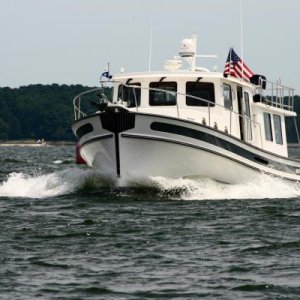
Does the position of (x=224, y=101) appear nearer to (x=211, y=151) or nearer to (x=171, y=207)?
(x=211, y=151)

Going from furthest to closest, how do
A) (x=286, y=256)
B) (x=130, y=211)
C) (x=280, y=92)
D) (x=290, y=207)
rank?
(x=280, y=92) < (x=290, y=207) < (x=130, y=211) < (x=286, y=256)

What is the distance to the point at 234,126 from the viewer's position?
26453mm

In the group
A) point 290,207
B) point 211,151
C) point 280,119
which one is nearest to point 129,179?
point 211,151

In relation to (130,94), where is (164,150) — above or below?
below

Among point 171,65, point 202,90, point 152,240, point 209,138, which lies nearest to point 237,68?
point 171,65

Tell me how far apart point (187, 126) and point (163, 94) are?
247 centimetres

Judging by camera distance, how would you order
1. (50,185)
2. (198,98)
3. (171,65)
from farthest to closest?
(50,185) → (171,65) → (198,98)

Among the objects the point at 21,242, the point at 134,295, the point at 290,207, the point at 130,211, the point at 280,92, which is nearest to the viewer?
the point at 134,295

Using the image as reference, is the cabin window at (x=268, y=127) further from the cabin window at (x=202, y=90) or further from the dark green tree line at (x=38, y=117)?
the dark green tree line at (x=38, y=117)

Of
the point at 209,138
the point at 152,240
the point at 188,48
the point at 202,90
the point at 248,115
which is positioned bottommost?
the point at 152,240

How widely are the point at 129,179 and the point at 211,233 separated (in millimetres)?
6039

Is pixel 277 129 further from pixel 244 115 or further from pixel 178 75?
pixel 178 75

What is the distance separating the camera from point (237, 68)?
94.1ft

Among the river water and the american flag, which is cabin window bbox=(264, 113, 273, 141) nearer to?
the american flag
